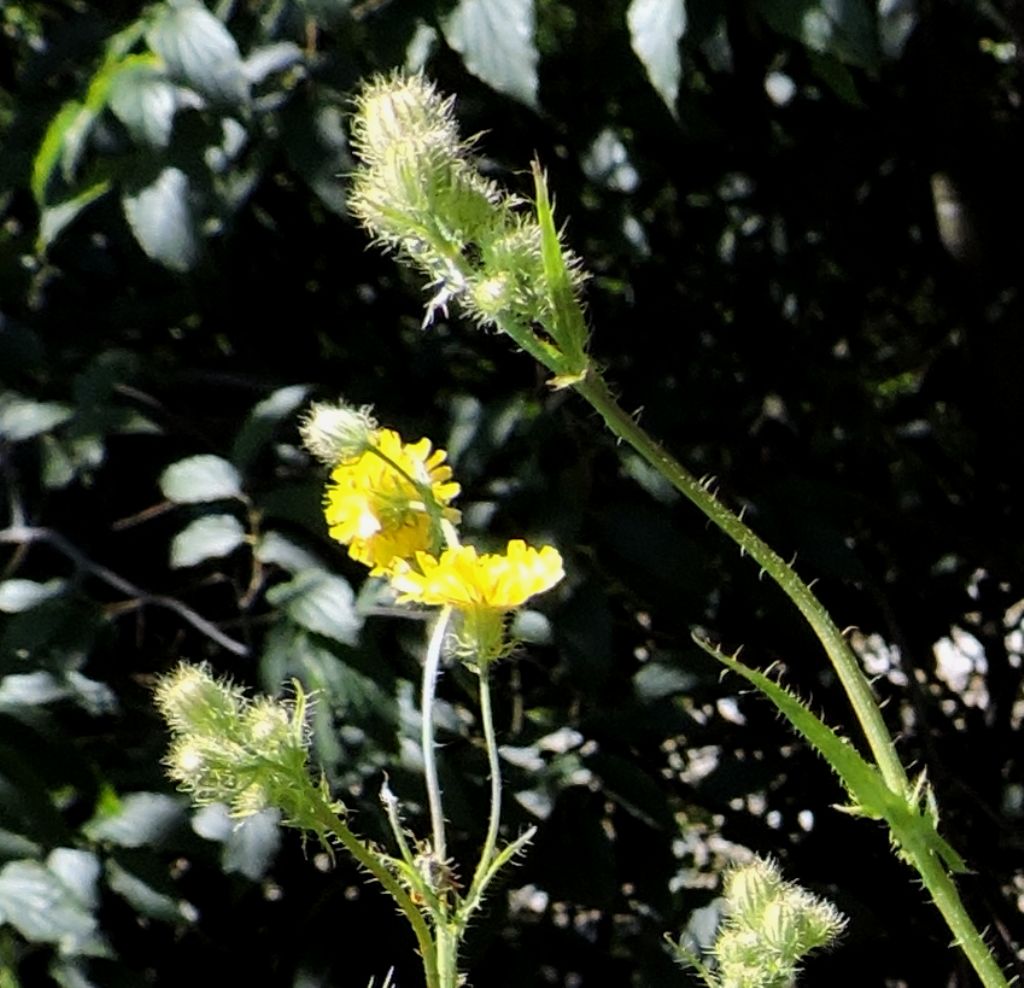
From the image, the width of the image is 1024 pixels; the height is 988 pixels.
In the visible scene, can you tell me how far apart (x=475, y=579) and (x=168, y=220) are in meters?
0.66

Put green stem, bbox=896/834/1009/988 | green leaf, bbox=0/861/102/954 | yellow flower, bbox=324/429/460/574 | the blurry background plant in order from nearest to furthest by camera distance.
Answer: green stem, bbox=896/834/1009/988 → yellow flower, bbox=324/429/460/574 → green leaf, bbox=0/861/102/954 → the blurry background plant

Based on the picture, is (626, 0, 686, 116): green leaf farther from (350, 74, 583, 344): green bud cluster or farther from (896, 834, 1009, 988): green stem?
(896, 834, 1009, 988): green stem

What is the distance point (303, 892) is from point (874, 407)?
76cm

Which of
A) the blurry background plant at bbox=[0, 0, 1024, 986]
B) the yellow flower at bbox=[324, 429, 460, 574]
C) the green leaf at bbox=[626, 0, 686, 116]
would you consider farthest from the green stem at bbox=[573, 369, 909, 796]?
the green leaf at bbox=[626, 0, 686, 116]

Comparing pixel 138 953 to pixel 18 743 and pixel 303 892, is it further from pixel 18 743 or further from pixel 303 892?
pixel 18 743

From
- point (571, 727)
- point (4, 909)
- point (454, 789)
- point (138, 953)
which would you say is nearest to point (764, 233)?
point (571, 727)

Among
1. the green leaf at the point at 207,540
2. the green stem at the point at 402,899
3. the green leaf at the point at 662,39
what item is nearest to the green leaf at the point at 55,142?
the green leaf at the point at 207,540

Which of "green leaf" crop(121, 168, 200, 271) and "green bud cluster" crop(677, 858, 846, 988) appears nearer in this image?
"green bud cluster" crop(677, 858, 846, 988)

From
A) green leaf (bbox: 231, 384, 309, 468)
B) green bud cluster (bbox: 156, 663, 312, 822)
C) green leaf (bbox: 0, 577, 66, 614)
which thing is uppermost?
green bud cluster (bbox: 156, 663, 312, 822)

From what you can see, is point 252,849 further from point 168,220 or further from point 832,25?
point 832,25

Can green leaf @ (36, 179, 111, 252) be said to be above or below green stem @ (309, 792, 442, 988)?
below

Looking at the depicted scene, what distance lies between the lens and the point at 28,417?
1.09m

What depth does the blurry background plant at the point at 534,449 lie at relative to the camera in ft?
3.26

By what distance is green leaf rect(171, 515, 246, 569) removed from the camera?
1.02 meters
